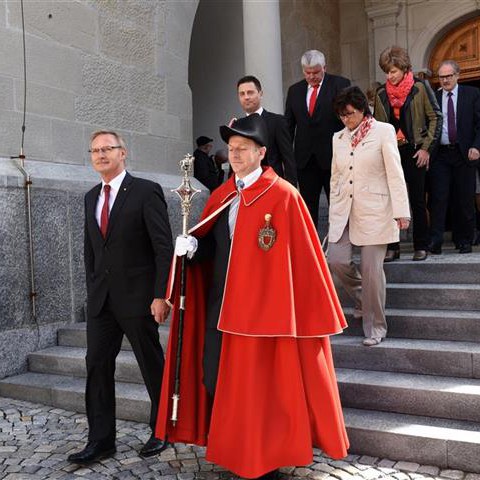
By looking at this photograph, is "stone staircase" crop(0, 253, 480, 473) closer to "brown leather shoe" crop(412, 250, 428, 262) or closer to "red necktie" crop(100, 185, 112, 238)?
"brown leather shoe" crop(412, 250, 428, 262)

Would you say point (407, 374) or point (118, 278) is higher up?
point (118, 278)

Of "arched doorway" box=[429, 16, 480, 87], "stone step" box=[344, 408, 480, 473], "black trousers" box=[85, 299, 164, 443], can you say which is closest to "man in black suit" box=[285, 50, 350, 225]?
"stone step" box=[344, 408, 480, 473]

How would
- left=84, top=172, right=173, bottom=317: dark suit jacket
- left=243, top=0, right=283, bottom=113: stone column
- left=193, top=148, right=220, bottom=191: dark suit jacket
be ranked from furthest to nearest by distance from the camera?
left=193, top=148, right=220, bottom=191: dark suit jacket < left=243, top=0, right=283, bottom=113: stone column < left=84, top=172, right=173, bottom=317: dark suit jacket

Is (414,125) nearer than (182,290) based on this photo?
No

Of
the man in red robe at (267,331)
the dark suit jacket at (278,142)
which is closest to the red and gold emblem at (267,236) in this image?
the man in red robe at (267,331)

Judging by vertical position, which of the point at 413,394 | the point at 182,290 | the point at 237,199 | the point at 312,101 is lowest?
the point at 413,394

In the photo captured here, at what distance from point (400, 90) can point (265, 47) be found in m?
2.38

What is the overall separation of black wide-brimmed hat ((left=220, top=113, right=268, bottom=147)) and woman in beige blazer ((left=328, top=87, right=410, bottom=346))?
1.36m

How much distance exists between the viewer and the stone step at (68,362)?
493 cm

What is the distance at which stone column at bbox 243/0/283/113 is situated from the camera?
7.25 meters

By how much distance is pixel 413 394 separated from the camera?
382cm

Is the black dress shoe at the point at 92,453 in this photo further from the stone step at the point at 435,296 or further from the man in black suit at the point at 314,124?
the man in black suit at the point at 314,124

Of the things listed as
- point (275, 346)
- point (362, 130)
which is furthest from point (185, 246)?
point (362, 130)

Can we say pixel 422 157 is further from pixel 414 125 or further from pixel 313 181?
pixel 313 181
